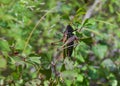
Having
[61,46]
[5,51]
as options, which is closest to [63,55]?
[61,46]

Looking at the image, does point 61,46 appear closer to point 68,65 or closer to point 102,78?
point 68,65

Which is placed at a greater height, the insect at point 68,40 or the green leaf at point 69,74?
the insect at point 68,40

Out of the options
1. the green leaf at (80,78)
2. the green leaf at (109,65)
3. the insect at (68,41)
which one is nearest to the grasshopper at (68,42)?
the insect at (68,41)

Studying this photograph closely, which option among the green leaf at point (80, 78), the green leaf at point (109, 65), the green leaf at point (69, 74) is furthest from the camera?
the green leaf at point (109, 65)

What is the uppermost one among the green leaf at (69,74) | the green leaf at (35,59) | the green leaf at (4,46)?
the green leaf at (4,46)

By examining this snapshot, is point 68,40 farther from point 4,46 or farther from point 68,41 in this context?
point 4,46

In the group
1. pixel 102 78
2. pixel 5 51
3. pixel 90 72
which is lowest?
pixel 102 78

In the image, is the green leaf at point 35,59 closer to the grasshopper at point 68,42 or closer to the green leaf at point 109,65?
the grasshopper at point 68,42

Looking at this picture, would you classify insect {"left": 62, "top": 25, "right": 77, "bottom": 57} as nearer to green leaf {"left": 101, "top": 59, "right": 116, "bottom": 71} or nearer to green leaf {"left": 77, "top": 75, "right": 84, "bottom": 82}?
green leaf {"left": 77, "top": 75, "right": 84, "bottom": 82}

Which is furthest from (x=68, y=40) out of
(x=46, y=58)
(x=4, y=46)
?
(x=4, y=46)

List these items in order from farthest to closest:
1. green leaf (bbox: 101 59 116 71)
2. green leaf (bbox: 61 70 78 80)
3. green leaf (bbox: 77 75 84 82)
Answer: green leaf (bbox: 101 59 116 71)
green leaf (bbox: 77 75 84 82)
green leaf (bbox: 61 70 78 80)

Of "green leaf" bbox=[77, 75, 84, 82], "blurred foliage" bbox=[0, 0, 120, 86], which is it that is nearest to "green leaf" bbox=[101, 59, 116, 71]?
"blurred foliage" bbox=[0, 0, 120, 86]
